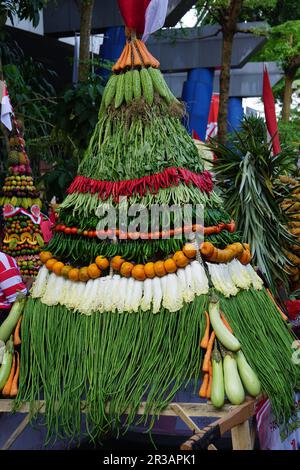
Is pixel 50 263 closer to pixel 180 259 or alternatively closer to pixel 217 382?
pixel 180 259

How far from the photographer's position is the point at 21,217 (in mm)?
4164

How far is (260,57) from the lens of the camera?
1404 cm

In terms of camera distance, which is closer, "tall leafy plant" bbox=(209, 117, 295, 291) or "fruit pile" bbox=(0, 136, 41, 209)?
"tall leafy plant" bbox=(209, 117, 295, 291)

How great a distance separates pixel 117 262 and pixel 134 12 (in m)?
1.14

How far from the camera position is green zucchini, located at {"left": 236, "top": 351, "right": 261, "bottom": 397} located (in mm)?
2016

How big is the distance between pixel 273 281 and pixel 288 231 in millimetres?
385

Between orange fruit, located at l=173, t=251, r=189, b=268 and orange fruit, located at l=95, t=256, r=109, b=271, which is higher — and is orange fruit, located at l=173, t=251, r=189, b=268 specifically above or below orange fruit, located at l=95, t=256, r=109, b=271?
above

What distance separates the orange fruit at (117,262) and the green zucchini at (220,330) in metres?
0.41

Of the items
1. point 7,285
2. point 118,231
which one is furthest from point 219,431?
point 7,285

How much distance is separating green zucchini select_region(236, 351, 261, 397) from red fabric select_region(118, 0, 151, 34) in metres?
1.56

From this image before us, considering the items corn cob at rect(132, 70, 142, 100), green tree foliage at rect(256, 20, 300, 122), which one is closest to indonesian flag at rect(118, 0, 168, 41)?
corn cob at rect(132, 70, 142, 100)

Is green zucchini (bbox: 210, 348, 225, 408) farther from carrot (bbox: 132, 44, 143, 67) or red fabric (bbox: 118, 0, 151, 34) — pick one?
red fabric (bbox: 118, 0, 151, 34)

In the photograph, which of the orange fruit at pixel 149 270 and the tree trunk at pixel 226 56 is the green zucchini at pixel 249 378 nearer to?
the orange fruit at pixel 149 270

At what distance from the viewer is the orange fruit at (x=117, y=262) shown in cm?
226
